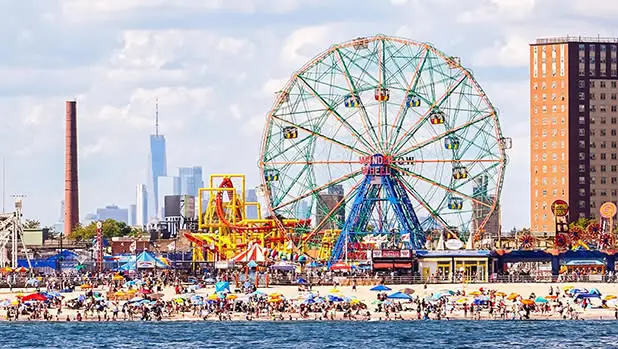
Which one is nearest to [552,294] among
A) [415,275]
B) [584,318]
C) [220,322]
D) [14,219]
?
[584,318]

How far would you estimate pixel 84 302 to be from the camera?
14888 centimetres

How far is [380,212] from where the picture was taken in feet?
576

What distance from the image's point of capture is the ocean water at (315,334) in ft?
401

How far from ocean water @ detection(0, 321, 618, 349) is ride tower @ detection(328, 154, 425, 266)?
30.8 metres

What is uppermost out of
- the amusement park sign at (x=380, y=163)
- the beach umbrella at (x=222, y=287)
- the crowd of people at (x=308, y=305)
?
the amusement park sign at (x=380, y=163)

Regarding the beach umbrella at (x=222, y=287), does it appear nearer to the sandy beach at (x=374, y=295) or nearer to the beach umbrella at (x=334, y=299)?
the sandy beach at (x=374, y=295)

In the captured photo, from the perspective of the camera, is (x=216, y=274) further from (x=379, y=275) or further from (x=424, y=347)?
(x=424, y=347)

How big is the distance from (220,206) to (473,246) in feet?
132

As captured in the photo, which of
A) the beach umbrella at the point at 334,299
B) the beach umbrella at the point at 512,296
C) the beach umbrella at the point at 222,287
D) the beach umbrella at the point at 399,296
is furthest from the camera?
the beach umbrella at the point at 222,287

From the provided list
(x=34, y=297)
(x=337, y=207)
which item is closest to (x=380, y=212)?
(x=337, y=207)

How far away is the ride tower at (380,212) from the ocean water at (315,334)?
1212 inches

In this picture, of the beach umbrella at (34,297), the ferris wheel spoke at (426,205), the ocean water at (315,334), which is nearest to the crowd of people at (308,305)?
the beach umbrella at (34,297)

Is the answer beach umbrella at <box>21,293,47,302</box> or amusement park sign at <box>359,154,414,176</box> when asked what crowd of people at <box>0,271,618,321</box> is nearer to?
beach umbrella at <box>21,293,47,302</box>

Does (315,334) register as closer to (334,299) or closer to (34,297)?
(334,299)
